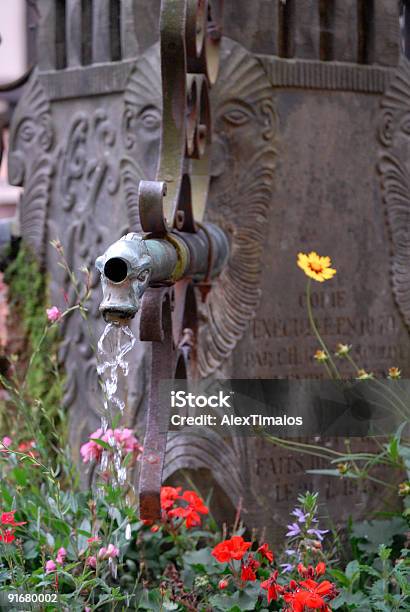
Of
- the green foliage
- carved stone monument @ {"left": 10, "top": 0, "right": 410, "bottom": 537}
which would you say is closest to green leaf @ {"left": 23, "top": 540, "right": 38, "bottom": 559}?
carved stone monument @ {"left": 10, "top": 0, "right": 410, "bottom": 537}

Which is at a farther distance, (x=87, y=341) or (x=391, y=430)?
(x=87, y=341)

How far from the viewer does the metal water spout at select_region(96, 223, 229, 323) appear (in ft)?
5.48

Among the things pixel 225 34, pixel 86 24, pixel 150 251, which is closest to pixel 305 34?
pixel 225 34

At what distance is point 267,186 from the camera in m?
2.81

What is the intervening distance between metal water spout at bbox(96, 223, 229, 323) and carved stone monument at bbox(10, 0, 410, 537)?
1.73 ft

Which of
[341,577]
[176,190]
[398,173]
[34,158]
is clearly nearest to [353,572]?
[341,577]

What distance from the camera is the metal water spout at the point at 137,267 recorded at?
Result: 1671mm

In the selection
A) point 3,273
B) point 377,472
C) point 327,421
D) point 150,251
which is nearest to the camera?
point 150,251

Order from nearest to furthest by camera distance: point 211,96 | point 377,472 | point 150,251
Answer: point 150,251, point 211,96, point 377,472

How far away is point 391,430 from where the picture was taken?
225 cm

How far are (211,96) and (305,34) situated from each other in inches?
13.2

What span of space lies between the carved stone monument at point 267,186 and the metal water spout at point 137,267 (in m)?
0.53

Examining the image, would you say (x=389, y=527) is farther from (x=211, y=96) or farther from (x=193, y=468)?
(x=211, y=96)

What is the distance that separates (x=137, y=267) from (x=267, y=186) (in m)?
1.18
